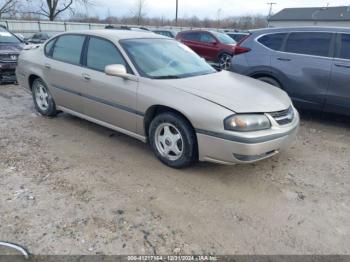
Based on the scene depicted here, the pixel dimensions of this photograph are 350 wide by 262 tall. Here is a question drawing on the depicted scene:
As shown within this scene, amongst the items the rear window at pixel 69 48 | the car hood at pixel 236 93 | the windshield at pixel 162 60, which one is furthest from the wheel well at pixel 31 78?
the car hood at pixel 236 93

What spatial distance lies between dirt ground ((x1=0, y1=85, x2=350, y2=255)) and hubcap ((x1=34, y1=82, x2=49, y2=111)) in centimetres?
91

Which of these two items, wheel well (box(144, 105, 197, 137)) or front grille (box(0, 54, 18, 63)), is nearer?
wheel well (box(144, 105, 197, 137))

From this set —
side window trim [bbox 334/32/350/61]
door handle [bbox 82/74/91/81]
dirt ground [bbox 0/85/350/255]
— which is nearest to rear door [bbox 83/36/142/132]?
door handle [bbox 82/74/91/81]

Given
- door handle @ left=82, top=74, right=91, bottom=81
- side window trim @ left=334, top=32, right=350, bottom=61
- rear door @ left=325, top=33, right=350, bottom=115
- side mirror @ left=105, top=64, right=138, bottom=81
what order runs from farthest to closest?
side window trim @ left=334, top=32, right=350, bottom=61 < rear door @ left=325, top=33, right=350, bottom=115 < door handle @ left=82, top=74, right=91, bottom=81 < side mirror @ left=105, top=64, right=138, bottom=81

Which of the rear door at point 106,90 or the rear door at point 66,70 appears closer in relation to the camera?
the rear door at point 106,90

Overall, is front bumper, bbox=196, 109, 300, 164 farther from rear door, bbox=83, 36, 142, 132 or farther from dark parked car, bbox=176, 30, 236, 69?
dark parked car, bbox=176, 30, 236, 69

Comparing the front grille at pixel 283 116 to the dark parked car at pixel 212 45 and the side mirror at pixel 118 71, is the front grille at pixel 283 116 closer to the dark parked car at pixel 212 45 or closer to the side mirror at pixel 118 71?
the side mirror at pixel 118 71

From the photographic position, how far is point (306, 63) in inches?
213

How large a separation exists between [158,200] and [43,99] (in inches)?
134

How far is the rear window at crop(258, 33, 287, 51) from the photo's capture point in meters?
5.79

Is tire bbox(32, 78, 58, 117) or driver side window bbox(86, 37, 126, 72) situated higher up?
driver side window bbox(86, 37, 126, 72)

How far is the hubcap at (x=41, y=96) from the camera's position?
536cm

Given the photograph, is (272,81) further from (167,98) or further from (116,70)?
(116,70)

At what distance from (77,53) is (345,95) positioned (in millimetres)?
4309
